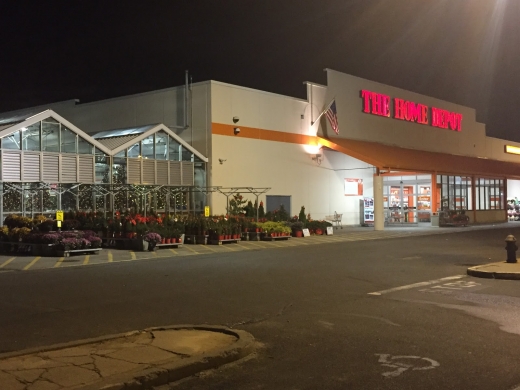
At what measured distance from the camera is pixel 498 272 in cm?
1369

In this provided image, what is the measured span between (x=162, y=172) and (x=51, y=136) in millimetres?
6095

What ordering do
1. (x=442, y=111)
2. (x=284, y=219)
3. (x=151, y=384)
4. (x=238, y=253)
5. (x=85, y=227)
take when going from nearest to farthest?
(x=151, y=384) < (x=238, y=253) < (x=85, y=227) < (x=284, y=219) < (x=442, y=111)

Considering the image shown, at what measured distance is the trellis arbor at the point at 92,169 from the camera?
2364 centimetres

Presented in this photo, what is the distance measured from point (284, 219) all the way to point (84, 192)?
10385 millimetres

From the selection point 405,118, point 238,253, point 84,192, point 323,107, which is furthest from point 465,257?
point 405,118

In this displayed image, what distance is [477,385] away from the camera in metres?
5.78

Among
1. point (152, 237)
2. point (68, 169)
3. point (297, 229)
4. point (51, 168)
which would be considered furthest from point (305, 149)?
point (152, 237)

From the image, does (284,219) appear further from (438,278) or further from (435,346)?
(435,346)

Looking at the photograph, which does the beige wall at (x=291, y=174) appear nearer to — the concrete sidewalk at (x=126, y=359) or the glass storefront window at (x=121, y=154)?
the glass storefront window at (x=121, y=154)

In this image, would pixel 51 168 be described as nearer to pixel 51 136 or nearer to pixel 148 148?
pixel 51 136

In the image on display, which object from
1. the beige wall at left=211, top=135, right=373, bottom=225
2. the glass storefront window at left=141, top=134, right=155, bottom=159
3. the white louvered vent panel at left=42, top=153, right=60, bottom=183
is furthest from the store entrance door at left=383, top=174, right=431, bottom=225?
the white louvered vent panel at left=42, top=153, right=60, bottom=183

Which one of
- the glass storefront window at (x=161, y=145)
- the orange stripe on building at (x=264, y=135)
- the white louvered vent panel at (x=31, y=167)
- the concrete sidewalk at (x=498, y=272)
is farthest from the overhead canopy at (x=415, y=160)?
the concrete sidewalk at (x=498, y=272)

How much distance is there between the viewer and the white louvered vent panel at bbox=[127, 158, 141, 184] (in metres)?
28.0

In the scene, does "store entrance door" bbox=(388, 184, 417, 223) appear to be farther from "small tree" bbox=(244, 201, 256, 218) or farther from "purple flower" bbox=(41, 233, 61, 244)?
"purple flower" bbox=(41, 233, 61, 244)
